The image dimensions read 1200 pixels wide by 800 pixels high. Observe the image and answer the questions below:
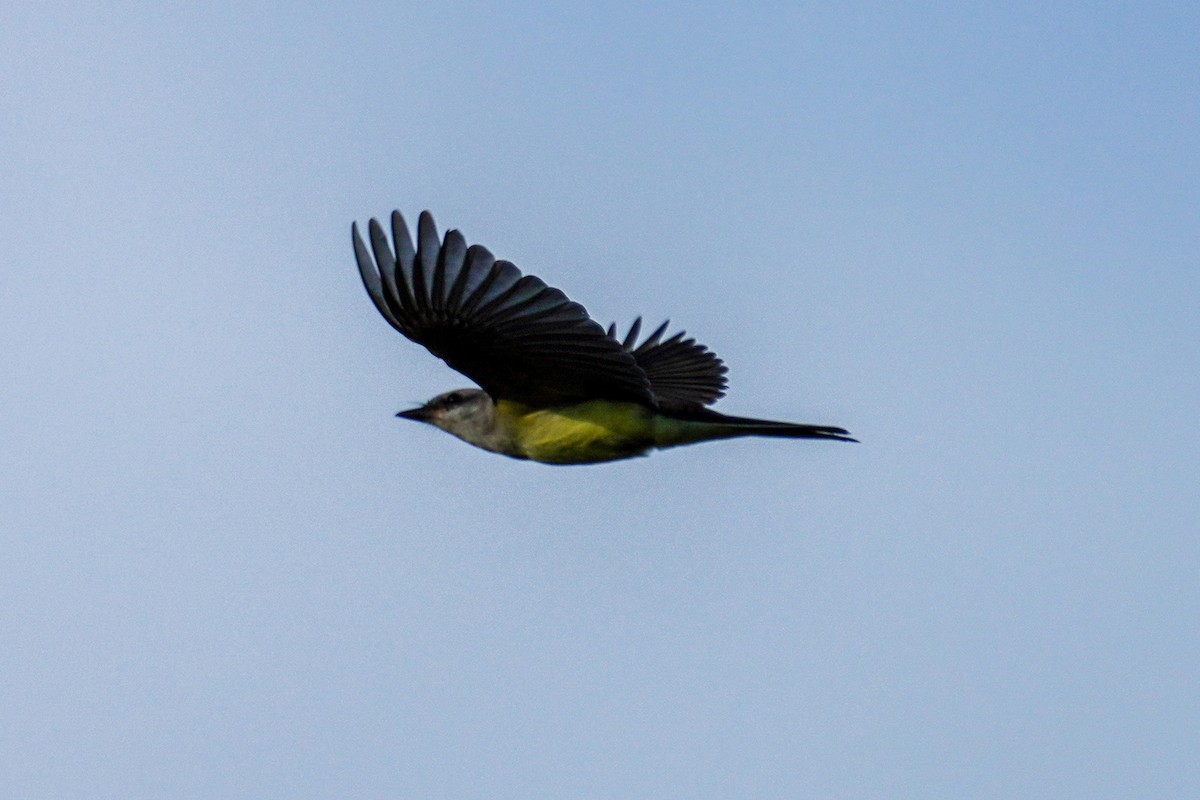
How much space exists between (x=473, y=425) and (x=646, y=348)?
2.20 meters

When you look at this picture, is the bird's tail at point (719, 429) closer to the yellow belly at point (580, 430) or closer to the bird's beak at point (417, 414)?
the yellow belly at point (580, 430)

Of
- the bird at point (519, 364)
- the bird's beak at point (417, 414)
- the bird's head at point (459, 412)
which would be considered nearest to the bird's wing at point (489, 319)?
the bird at point (519, 364)

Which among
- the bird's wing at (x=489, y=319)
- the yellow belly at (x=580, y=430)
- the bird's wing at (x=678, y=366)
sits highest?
the bird's wing at (x=678, y=366)

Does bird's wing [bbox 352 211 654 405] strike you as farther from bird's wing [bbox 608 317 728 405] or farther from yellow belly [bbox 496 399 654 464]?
bird's wing [bbox 608 317 728 405]

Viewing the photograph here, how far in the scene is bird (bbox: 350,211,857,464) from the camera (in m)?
8.99

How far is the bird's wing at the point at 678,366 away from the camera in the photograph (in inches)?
482

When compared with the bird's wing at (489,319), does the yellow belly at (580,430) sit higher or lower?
A: lower

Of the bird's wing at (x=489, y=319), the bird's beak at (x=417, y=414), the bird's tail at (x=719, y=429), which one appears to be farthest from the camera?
the bird's beak at (x=417, y=414)

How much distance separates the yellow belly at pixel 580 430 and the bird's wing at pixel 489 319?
0.11 metres

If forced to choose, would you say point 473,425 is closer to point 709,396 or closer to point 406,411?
point 406,411

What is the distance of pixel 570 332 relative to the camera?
932 centimetres

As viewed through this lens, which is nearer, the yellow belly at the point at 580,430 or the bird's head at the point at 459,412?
the yellow belly at the point at 580,430

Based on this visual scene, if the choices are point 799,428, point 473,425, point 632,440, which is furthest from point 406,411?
Answer: point 799,428

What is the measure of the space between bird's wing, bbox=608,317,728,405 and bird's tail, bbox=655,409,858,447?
79.8 inches
